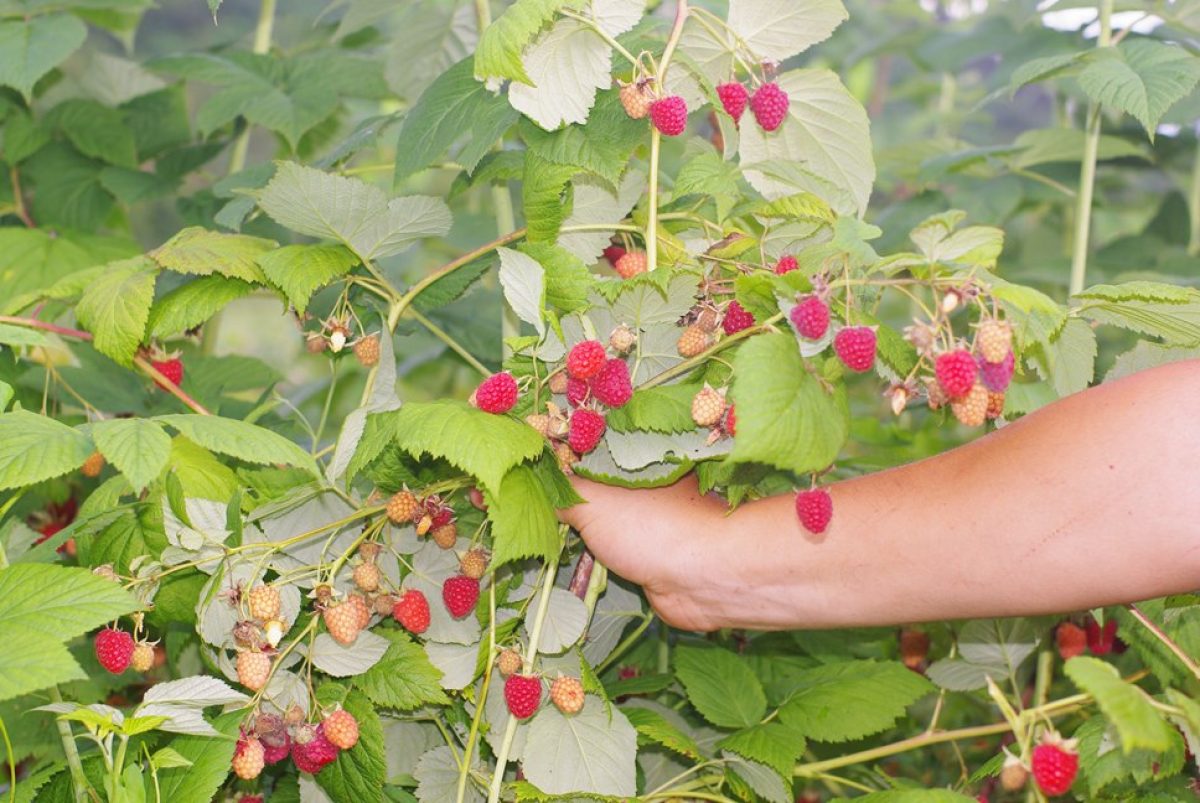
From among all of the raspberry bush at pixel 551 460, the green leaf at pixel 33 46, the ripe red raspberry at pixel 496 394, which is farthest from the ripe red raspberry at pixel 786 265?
the green leaf at pixel 33 46

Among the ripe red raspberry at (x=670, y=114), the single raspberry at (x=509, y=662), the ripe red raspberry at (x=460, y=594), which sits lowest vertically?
the single raspberry at (x=509, y=662)

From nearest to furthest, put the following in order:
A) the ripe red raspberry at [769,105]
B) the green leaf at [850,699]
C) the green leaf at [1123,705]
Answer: the green leaf at [1123,705]
the ripe red raspberry at [769,105]
the green leaf at [850,699]

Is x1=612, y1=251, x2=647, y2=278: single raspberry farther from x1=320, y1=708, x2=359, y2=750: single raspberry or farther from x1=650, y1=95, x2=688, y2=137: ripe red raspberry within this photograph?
x1=320, y1=708, x2=359, y2=750: single raspberry

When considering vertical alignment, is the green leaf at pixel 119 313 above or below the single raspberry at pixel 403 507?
above

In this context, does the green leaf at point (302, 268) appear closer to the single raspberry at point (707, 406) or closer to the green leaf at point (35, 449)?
the green leaf at point (35, 449)

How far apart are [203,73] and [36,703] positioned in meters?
0.90

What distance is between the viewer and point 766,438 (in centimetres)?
85

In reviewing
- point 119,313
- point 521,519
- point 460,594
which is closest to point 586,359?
point 521,519

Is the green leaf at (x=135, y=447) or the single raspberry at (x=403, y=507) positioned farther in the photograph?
the single raspberry at (x=403, y=507)

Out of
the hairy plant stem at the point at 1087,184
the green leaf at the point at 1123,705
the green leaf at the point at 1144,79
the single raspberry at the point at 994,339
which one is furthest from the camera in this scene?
the hairy plant stem at the point at 1087,184

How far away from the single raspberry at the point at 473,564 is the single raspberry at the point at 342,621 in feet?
0.36

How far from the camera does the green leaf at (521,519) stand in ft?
3.12

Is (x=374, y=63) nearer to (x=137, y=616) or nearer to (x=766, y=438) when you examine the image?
(x=137, y=616)

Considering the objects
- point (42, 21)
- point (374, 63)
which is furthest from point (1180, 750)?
point (42, 21)
